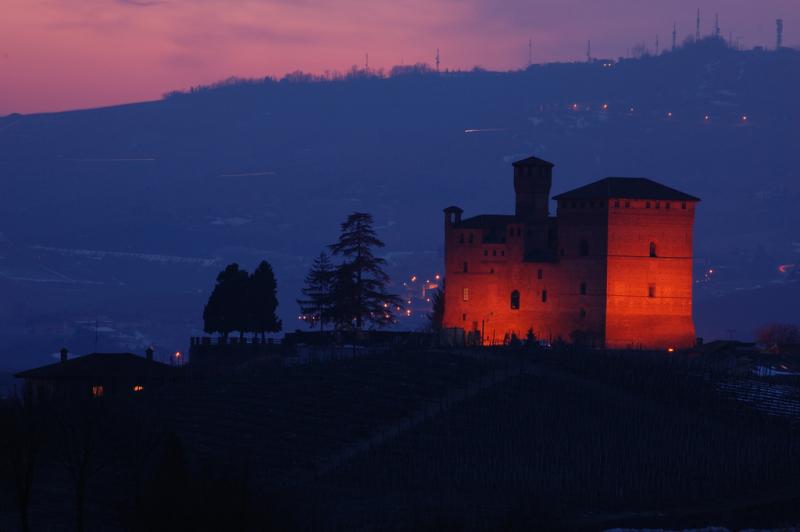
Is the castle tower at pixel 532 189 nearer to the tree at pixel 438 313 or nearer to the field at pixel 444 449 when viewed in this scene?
the tree at pixel 438 313

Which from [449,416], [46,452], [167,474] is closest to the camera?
[167,474]

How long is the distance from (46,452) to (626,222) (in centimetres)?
4608

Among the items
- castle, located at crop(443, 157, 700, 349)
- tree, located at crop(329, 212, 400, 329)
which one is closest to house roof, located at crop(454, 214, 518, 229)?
castle, located at crop(443, 157, 700, 349)

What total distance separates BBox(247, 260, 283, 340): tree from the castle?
34.2 ft

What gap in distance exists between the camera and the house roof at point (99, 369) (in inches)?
2854

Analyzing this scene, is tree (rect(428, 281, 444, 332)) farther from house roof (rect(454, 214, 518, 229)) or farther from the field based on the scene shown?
the field

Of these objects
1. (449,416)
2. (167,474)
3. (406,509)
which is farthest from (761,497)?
(167,474)

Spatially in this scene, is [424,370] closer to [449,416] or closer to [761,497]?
[449,416]

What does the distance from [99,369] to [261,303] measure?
1717 centimetres

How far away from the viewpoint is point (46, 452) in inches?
2146

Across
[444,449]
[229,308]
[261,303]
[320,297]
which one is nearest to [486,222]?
[320,297]

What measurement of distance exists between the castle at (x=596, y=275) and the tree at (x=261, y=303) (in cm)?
1043

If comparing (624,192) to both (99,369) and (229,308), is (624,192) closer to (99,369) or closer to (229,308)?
(229,308)

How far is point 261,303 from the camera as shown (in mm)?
89125
